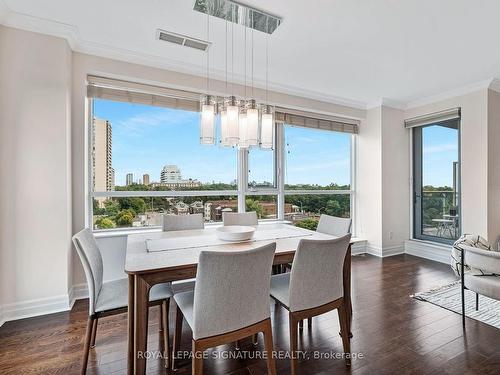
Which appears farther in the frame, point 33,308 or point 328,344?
point 33,308

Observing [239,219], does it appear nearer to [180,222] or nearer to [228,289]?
[180,222]

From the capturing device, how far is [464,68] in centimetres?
327

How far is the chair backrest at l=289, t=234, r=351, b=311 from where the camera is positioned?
1615 millimetres

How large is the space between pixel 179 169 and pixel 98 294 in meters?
1.97

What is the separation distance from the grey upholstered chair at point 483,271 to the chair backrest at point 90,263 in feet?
9.20

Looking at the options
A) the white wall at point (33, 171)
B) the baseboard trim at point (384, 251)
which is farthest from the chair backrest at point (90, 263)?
the baseboard trim at point (384, 251)

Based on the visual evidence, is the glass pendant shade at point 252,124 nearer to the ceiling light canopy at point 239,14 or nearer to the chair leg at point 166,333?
the ceiling light canopy at point 239,14

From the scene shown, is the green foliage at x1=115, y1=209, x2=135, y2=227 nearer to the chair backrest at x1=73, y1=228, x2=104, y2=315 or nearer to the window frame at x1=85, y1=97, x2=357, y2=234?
the window frame at x1=85, y1=97, x2=357, y2=234

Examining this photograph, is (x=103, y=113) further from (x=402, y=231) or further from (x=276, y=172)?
(x=402, y=231)

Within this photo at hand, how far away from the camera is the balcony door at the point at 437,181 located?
13.6ft

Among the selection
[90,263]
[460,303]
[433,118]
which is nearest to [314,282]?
[90,263]

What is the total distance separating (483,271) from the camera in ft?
7.36

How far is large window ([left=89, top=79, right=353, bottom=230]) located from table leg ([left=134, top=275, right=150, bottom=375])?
197 centimetres

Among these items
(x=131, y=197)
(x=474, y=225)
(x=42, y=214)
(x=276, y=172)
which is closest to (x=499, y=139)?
(x=474, y=225)
